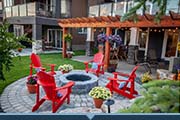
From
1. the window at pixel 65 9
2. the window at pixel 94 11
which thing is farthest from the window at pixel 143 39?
the window at pixel 65 9

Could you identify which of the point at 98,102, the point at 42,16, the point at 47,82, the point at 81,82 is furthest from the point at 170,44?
the point at 42,16

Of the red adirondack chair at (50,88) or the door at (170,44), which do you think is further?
the door at (170,44)

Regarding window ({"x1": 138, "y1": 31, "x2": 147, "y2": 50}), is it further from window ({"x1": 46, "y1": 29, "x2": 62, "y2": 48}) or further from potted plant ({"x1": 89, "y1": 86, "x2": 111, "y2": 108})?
potted plant ({"x1": 89, "y1": 86, "x2": 111, "y2": 108})

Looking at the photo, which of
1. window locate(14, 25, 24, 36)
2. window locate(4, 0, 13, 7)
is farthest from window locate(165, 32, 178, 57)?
window locate(4, 0, 13, 7)

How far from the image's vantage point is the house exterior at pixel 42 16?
15109 millimetres

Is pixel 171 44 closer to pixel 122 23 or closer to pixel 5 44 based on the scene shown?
pixel 122 23

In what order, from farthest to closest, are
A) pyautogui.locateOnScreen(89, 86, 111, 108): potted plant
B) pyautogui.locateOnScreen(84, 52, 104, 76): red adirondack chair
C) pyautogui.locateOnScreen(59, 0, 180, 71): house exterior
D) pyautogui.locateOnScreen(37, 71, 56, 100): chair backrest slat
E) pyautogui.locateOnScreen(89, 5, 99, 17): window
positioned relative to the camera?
pyautogui.locateOnScreen(89, 5, 99, 17): window < pyautogui.locateOnScreen(59, 0, 180, 71): house exterior < pyautogui.locateOnScreen(84, 52, 104, 76): red adirondack chair < pyautogui.locateOnScreen(89, 86, 111, 108): potted plant < pyautogui.locateOnScreen(37, 71, 56, 100): chair backrest slat

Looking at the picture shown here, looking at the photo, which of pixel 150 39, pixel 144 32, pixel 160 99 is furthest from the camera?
pixel 144 32

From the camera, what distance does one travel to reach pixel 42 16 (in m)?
15.6

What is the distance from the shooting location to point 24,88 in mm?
5891

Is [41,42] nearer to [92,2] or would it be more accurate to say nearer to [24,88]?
[92,2]

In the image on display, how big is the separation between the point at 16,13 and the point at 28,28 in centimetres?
225

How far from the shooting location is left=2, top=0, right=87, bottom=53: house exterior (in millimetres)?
15109

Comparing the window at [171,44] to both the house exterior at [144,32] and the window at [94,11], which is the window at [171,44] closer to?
the house exterior at [144,32]
